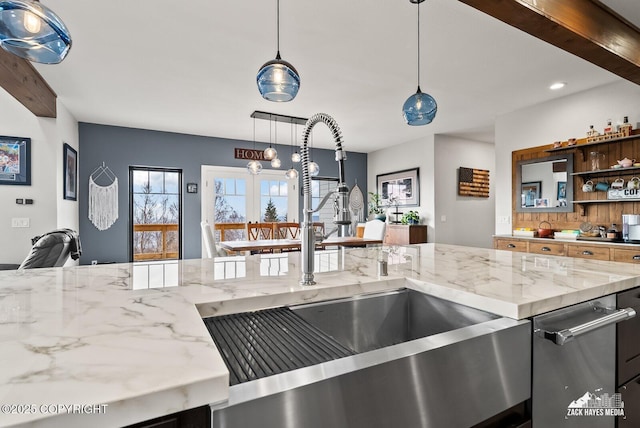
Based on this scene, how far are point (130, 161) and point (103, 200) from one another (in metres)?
0.74

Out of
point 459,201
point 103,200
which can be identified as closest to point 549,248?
point 459,201

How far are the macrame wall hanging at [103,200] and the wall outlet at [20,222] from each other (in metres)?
1.33

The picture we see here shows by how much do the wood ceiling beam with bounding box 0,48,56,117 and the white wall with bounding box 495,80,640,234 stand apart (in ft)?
18.1

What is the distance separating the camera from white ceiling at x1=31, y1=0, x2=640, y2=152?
2287 millimetres

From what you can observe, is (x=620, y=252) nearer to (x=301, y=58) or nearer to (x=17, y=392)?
(x=301, y=58)

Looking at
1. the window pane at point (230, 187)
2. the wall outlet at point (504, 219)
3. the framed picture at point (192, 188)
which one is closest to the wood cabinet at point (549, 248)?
the wall outlet at point (504, 219)

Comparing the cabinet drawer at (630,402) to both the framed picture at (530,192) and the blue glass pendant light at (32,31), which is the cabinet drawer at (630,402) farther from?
the framed picture at (530,192)

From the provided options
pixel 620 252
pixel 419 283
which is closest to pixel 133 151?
pixel 419 283

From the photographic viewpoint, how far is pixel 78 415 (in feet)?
Result: 1.33

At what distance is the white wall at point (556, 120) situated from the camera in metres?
3.39

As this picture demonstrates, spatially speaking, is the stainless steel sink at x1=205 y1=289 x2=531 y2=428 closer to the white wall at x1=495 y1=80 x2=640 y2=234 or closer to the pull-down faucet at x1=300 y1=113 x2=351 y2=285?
the pull-down faucet at x1=300 y1=113 x2=351 y2=285

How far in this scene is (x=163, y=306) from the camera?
0.82 metres

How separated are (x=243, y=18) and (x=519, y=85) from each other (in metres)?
3.01

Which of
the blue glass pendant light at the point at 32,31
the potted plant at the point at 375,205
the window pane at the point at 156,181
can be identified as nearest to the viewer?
the blue glass pendant light at the point at 32,31
